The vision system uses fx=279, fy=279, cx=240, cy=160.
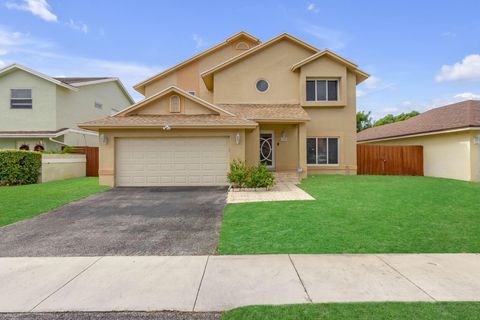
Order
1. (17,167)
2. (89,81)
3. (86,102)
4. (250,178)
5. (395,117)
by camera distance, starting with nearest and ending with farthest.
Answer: (250,178) → (17,167) → (86,102) → (89,81) → (395,117)

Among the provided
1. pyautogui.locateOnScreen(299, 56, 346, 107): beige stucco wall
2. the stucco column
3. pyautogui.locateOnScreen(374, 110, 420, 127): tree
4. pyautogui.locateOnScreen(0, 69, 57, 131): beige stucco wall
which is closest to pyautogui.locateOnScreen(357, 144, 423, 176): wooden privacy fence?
pyautogui.locateOnScreen(299, 56, 346, 107): beige stucco wall

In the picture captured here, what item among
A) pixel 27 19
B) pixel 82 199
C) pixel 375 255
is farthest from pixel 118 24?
pixel 375 255

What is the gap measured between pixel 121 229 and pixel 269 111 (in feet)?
35.8

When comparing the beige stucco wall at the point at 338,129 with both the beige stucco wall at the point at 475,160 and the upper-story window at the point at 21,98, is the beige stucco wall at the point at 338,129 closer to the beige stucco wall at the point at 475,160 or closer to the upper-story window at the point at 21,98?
the beige stucco wall at the point at 475,160

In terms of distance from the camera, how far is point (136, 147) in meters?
13.7

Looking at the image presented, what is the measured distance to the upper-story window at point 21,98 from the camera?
65.1 feet

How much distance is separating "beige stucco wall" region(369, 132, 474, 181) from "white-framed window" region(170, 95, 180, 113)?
15.6m

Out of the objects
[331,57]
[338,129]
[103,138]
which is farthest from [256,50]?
[103,138]

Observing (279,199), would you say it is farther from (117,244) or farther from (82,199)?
(82,199)

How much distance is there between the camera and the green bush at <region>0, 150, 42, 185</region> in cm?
1421

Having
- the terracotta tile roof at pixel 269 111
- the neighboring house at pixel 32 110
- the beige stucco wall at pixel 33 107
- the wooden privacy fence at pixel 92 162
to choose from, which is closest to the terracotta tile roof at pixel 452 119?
the terracotta tile roof at pixel 269 111

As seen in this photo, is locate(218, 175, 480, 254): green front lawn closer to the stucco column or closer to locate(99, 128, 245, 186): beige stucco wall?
the stucco column

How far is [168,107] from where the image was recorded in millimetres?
14258

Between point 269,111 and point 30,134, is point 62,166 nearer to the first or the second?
point 30,134
